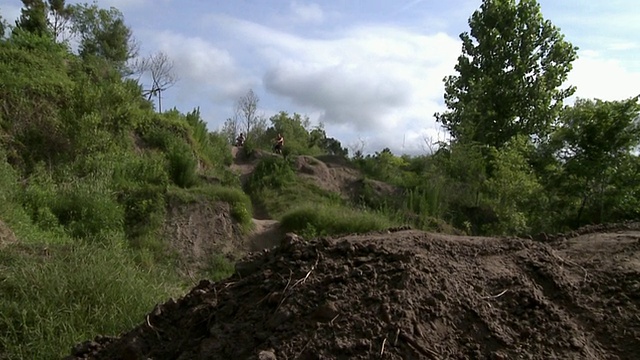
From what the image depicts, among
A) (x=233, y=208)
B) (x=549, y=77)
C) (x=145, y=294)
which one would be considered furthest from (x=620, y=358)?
(x=549, y=77)

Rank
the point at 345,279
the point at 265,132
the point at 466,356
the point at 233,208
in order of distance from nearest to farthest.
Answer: the point at 466,356 → the point at 345,279 → the point at 233,208 → the point at 265,132

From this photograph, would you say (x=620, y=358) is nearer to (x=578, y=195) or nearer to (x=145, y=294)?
(x=145, y=294)

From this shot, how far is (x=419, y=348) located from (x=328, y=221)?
11.4m

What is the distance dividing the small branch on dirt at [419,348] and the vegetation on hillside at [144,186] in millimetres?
2915

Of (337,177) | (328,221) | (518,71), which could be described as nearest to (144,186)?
(328,221)

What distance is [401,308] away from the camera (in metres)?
3.05

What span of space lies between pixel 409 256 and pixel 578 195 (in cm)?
1093

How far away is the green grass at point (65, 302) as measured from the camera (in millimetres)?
4844

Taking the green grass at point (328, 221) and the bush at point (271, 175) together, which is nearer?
the green grass at point (328, 221)

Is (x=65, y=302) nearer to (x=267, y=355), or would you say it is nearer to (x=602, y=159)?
(x=267, y=355)

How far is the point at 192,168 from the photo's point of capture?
1642cm

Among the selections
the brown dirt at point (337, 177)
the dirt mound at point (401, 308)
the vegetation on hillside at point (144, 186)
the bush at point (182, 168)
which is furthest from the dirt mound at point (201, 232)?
the dirt mound at point (401, 308)

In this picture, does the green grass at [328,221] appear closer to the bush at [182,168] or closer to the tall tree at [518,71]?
the bush at [182,168]

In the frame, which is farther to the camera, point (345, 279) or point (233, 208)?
point (233, 208)
